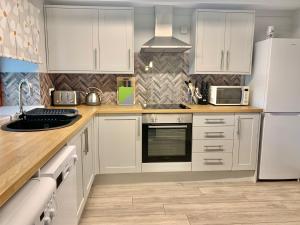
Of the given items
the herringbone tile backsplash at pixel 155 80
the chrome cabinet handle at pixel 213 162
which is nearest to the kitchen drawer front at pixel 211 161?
the chrome cabinet handle at pixel 213 162

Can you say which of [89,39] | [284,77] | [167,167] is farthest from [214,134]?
[89,39]

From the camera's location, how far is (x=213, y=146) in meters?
2.76

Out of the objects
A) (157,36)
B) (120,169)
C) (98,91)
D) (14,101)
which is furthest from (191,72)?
(14,101)

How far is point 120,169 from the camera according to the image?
2719mm

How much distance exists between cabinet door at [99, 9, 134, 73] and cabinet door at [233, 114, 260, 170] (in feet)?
4.89

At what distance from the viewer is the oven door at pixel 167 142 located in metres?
2.68

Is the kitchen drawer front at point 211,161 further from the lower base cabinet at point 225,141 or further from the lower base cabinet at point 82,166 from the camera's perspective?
the lower base cabinet at point 82,166

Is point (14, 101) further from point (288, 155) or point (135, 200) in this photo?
point (288, 155)

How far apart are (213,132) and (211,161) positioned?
36 centimetres

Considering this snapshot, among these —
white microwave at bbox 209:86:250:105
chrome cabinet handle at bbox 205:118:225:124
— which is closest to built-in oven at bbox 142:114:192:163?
chrome cabinet handle at bbox 205:118:225:124

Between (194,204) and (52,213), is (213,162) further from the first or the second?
(52,213)

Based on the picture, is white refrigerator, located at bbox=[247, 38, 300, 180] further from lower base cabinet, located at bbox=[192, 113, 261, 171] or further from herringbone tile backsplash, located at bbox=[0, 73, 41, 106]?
herringbone tile backsplash, located at bbox=[0, 73, 41, 106]

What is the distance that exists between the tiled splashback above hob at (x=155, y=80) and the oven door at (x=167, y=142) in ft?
2.11

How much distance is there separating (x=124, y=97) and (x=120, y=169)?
0.91 m
